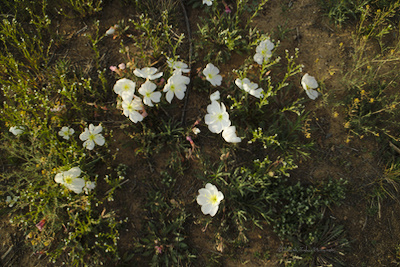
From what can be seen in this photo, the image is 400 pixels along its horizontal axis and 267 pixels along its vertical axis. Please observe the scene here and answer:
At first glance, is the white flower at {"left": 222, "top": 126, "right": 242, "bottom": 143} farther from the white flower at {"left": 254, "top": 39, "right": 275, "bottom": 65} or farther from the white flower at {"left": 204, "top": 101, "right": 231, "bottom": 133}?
the white flower at {"left": 254, "top": 39, "right": 275, "bottom": 65}

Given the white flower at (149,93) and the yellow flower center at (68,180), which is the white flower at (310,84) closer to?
the white flower at (149,93)

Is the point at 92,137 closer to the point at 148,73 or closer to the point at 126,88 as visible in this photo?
the point at 126,88

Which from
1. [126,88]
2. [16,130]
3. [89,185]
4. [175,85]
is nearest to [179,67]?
[175,85]

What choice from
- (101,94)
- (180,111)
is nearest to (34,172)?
(101,94)

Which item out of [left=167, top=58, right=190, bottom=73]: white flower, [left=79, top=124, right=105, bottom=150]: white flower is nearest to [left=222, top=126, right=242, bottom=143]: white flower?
[left=167, top=58, right=190, bottom=73]: white flower

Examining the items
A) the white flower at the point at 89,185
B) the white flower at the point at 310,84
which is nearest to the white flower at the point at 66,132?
the white flower at the point at 89,185

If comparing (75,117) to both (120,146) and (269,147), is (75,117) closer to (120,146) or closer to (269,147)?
(120,146)

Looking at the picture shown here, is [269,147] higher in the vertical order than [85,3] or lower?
lower
